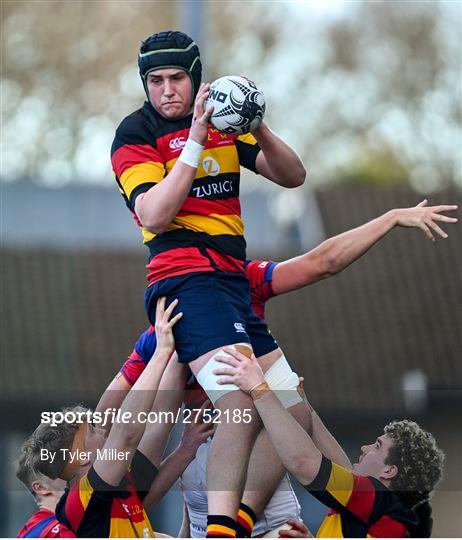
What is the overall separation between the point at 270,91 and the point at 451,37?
394 cm

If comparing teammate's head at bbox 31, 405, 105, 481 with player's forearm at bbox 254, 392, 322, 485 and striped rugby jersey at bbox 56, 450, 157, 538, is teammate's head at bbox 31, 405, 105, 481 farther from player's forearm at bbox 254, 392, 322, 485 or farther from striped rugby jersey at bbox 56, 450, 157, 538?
player's forearm at bbox 254, 392, 322, 485

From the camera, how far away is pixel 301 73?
973 inches

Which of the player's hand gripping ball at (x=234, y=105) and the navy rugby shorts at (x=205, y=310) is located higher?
the player's hand gripping ball at (x=234, y=105)

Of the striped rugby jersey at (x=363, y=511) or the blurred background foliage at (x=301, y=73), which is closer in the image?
the striped rugby jersey at (x=363, y=511)

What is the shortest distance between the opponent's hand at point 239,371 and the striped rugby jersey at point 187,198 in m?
0.42

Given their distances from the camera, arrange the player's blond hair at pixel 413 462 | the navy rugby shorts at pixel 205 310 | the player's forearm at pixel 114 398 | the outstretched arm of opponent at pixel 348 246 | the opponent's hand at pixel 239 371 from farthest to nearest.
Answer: the player's forearm at pixel 114 398
the player's blond hair at pixel 413 462
the outstretched arm of opponent at pixel 348 246
the navy rugby shorts at pixel 205 310
the opponent's hand at pixel 239 371

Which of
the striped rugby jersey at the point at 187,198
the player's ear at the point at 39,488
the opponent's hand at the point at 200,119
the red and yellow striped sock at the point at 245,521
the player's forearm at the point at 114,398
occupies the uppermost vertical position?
the opponent's hand at the point at 200,119

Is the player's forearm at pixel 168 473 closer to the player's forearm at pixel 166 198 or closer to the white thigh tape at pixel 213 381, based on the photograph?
the white thigh tape at pixel 213 381

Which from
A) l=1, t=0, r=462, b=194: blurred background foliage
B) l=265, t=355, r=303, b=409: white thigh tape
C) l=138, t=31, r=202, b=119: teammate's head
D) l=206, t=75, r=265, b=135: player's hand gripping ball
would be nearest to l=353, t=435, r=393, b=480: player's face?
l=265, t=355, r=303, b=409: white thigh tape

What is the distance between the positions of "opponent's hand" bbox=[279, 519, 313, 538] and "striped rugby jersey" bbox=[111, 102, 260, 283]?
1230 mm

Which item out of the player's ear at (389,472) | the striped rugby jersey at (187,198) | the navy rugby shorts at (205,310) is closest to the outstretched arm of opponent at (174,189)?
the striped rugby jersey at (187,198)

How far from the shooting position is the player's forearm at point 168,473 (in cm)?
601

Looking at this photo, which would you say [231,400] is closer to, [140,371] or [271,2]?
[140,371]

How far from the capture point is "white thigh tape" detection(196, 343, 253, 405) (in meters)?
5.46
